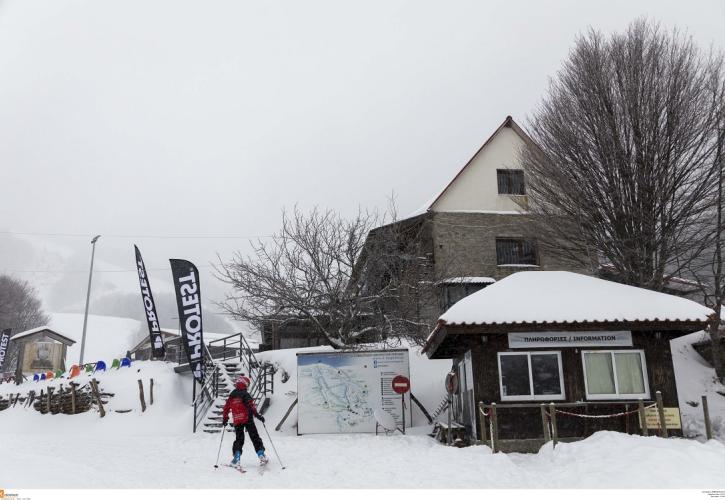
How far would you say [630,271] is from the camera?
60.6ft

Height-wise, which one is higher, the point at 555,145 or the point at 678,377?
the point at 555,145

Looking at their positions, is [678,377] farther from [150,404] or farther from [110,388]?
[110,388]

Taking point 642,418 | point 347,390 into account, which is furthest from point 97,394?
point 642,418

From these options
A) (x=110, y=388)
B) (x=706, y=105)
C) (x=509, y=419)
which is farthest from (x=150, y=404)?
(x=706, y=105)

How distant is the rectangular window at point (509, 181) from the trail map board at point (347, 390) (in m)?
14.0

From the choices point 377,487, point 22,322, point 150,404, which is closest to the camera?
point 377,487

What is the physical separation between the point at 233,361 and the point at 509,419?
1296 cm

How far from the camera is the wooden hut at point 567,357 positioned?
43.1 feet

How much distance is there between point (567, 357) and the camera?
13.5 m

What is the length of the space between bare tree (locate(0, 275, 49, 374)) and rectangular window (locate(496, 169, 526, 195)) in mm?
51927

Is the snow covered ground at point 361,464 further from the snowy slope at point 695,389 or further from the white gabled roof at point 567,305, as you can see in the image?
the snowy slope at point 695,389

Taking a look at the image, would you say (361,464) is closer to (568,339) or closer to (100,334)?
(568,339)

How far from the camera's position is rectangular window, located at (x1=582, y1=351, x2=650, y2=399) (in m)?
13.4

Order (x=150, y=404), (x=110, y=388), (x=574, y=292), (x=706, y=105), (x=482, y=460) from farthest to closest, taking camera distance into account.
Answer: (x=110, y=388), (x=150, y=404), (x=706, y=105), (x=574, y=292), (x=482, y=460)
